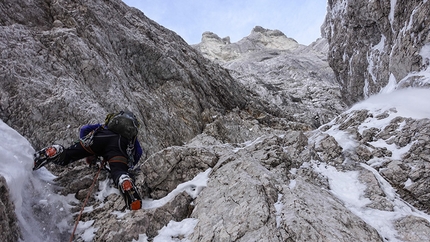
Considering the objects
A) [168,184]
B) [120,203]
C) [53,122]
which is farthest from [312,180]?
[53,122]

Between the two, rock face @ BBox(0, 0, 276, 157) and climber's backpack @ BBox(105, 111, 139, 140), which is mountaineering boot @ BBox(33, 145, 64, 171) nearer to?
climber's backpack @ BBox(105, 111, 139, 140)

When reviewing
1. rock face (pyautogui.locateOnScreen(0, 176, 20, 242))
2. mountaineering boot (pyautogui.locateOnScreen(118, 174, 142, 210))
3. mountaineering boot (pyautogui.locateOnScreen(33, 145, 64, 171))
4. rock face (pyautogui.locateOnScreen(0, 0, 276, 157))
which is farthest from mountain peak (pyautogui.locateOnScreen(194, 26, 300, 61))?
rock face (pyautogui.locateOnScreen(0, 176, 20, 242))

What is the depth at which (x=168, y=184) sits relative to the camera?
269 inches

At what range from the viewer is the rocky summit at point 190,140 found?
518 centimetres

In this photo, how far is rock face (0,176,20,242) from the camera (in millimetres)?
4109

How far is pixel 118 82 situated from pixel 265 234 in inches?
402

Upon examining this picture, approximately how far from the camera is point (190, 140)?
549 inches

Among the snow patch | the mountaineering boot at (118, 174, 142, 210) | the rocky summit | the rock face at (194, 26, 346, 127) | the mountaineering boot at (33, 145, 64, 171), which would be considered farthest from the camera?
the rock face at (194, 26, 346, 127)

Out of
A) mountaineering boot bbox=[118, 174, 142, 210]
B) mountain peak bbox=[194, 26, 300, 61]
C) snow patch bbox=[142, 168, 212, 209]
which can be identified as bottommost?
snow patch bbox=[142, 168, 212, 209]

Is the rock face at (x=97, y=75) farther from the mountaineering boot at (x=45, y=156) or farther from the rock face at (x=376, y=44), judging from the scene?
the rock face at (x=376, y=44)

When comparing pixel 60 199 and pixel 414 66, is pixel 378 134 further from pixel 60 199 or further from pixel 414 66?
pixel 60 199

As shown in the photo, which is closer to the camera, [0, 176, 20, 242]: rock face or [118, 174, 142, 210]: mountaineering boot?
[0, 176, 20, 242]: rock face

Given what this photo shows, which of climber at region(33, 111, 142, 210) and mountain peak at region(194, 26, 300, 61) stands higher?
mountain peak at region(194, 26, 300, 61)

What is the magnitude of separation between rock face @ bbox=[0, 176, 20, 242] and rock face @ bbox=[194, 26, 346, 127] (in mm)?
19235
